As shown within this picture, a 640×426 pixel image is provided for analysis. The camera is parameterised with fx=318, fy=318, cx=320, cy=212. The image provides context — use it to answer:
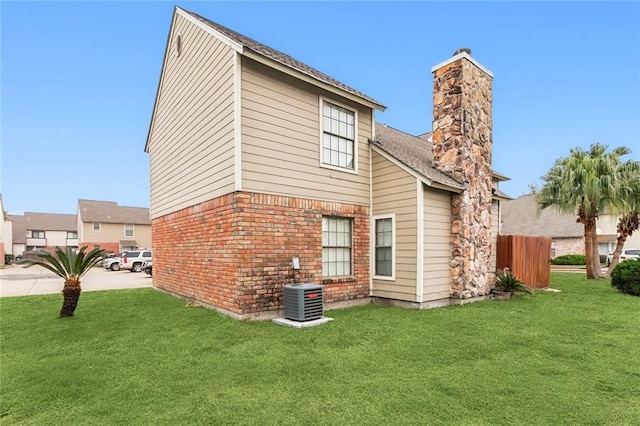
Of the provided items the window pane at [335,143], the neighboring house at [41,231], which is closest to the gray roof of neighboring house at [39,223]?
the neighboring house at [41,231]

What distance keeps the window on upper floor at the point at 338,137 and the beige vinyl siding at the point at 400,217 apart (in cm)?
84

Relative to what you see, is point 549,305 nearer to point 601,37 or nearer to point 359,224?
point 359,224

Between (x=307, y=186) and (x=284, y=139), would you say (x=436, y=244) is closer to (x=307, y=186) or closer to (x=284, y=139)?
(x=307, y=186)

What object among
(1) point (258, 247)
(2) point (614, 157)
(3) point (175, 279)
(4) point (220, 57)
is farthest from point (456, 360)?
(2) point (614, 157)

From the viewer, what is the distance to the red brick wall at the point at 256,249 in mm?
6707

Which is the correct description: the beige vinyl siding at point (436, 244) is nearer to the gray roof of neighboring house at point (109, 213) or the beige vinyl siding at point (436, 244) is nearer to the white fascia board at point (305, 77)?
the white fascia board at point (305, 77)

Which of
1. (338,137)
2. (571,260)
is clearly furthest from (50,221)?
(571,260)

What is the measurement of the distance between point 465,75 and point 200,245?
28.4 feet

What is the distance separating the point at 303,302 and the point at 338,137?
451 cm

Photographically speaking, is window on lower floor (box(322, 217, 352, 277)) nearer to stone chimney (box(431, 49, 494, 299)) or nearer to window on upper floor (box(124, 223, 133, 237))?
stone chimney (box(431, 49, 494, 299))

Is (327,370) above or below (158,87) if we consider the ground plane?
below

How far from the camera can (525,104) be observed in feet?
70.2

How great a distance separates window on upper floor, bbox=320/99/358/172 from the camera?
8.38m

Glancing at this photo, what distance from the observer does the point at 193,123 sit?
8.78m
